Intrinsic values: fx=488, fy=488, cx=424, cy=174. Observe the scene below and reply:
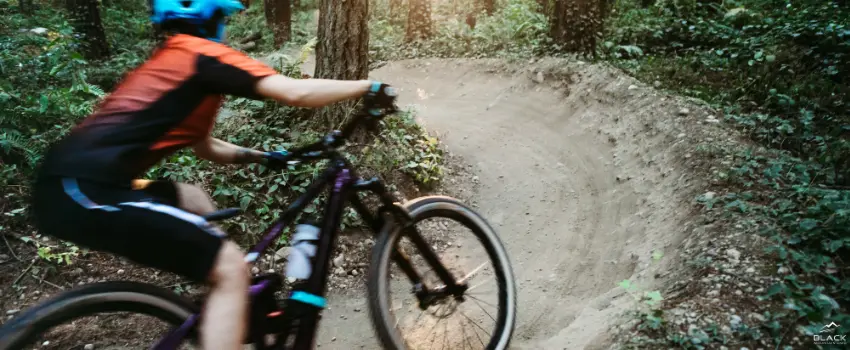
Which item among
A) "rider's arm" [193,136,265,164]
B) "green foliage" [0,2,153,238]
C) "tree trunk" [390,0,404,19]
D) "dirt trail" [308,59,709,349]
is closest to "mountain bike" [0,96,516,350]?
"rider's arm" [193,136,265,164]

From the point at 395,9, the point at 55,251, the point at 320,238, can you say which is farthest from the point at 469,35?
the point at 320,238

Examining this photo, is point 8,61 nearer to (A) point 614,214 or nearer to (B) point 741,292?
(A) point 614,214

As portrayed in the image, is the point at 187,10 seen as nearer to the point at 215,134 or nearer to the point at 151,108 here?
the point at 151,108

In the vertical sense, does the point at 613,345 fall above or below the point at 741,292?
below

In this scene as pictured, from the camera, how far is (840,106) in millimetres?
5332

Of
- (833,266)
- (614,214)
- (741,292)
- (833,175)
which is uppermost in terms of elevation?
(833,175)

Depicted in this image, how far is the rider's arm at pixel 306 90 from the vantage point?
2260 millimetres

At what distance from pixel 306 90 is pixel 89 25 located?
12078mm

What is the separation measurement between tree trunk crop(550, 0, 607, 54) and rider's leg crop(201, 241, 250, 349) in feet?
26.8

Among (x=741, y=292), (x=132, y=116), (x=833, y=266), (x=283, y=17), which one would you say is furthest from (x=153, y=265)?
(x=283, y=17)

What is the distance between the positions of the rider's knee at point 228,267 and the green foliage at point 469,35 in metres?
8.40

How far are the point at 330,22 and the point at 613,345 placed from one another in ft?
16.2

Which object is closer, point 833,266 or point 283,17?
point 833,266

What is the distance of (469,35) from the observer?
12.4 m
